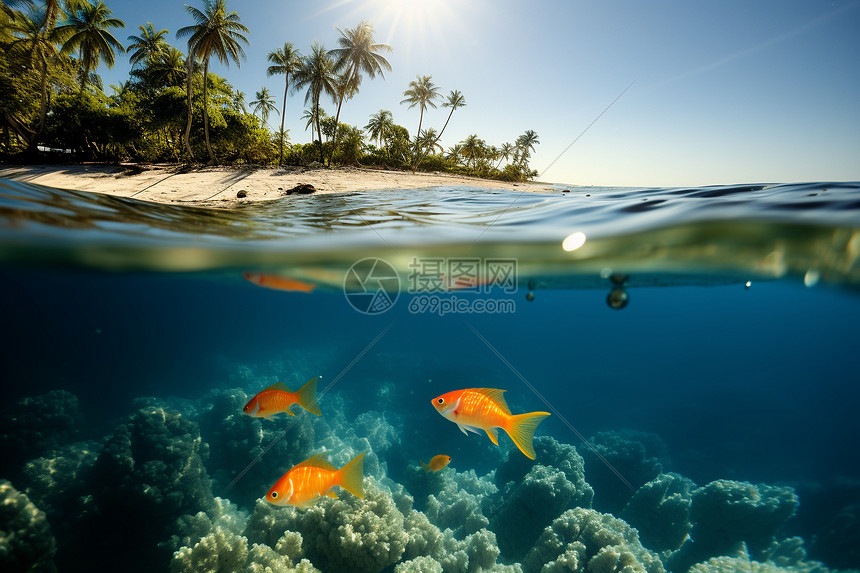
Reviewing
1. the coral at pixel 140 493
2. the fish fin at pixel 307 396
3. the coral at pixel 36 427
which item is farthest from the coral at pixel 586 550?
the coral at pixel 36 427

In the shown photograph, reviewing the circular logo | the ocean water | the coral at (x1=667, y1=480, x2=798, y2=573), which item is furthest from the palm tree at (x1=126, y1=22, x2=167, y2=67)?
the coral at (x1=667, y1=480, x2=798, y2=573)

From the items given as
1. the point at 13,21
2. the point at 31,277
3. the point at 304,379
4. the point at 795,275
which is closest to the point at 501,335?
the point at 304,379

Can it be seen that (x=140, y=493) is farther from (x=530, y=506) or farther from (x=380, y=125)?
(x=380, y=125)

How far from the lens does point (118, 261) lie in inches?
239

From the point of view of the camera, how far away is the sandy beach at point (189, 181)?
13.0m

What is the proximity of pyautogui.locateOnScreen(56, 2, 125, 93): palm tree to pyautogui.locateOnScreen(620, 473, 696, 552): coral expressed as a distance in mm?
41501

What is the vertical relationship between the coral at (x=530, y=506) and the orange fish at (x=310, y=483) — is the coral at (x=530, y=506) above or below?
below

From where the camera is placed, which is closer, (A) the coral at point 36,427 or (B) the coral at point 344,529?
(B) the coral at point 344,529

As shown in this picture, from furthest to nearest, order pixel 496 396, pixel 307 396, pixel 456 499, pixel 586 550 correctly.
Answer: pixel 456 499 < pixel 586 550 < pixel 307 396 < pixel 496 396

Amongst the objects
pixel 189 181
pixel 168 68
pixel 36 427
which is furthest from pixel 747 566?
pixel 168 68

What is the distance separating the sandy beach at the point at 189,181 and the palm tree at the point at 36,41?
10473 millimetres

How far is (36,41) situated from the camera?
22.6 metres

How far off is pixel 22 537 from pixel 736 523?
15.5 metres

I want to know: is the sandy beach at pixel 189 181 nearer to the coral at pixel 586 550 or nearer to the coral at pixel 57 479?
the coral at pixel 57 479
